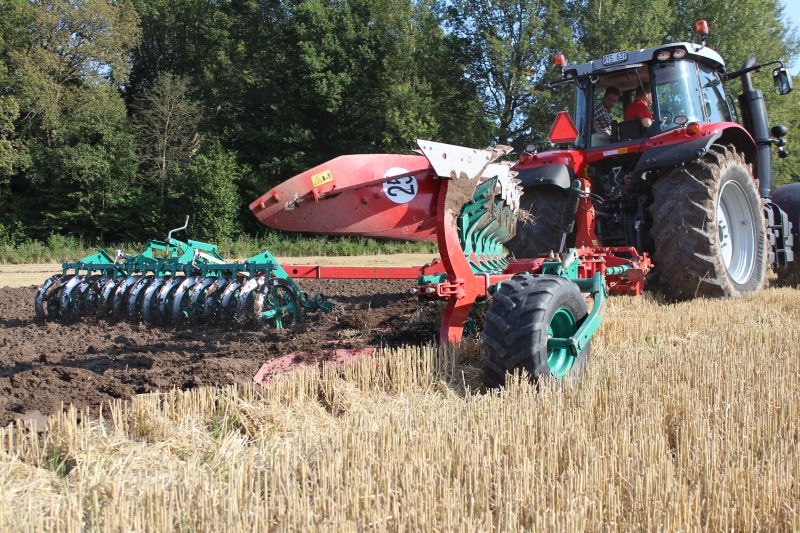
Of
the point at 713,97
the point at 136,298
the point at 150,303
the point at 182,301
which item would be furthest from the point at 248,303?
the point at 713,97

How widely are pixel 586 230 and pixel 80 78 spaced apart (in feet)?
A: 86.0

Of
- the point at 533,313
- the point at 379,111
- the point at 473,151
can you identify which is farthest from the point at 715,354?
the point at 379,111

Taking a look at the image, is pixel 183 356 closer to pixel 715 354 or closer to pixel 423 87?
pixel 715 354

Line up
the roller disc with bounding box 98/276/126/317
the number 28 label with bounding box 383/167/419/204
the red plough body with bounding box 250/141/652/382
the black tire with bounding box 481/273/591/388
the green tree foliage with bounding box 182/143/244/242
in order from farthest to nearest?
1. the green tree foliage with bounding box 182/143/244/242
2. the roller disc with bounding box 98/276/126/317
3. the number 28 label with bounding box 383/167/419/204
4. the red plough body with bounding box 250/141/652/382
5. the black tire with bounding box 481/273/591/388

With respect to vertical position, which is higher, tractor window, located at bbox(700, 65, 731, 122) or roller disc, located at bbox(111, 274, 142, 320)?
tractor window, located at bbox(700, 65, 731, 122)

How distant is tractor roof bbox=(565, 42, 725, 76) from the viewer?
6141mm

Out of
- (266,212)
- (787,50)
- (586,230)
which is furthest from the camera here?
(787,50)

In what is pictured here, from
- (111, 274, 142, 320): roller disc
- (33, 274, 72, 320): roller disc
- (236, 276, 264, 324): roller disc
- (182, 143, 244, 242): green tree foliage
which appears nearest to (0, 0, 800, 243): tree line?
(182, 143, 244, 242): green tree foliage

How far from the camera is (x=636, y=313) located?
5465 millimetres

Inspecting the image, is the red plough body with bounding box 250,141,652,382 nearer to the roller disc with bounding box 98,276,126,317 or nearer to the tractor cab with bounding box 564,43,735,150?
the tractor cab with bounding box 564,43,735,150

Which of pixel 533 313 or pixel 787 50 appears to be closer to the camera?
pixel 533 313

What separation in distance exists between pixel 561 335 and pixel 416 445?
4.96 ft

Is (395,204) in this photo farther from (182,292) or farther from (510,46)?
Result: (510,46)

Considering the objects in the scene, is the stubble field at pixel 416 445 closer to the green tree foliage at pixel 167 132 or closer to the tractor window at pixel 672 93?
the tractor window at pixel 672 93
